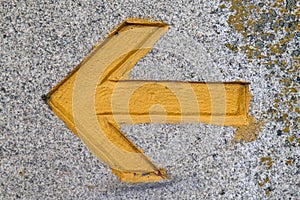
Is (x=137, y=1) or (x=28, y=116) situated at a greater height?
(x=137, y=1)

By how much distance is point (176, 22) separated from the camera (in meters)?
1.58

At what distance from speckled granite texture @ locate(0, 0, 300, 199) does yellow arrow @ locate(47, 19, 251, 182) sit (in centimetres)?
3

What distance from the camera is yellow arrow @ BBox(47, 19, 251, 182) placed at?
1.57m

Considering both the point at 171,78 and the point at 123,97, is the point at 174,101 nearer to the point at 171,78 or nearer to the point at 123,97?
the point at 171,78

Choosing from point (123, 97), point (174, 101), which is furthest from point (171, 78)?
point (123, 97)

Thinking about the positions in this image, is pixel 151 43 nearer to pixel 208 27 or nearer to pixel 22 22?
pixel 208 27

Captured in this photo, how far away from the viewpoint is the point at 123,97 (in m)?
1.57

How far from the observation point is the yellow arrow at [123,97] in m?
1.57

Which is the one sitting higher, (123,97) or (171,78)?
(171,78)

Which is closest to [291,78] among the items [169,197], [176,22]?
[176,22]

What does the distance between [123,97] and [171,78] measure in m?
0.21

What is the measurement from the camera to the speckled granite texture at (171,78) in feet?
5.13

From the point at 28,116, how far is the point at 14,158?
0.19 metres

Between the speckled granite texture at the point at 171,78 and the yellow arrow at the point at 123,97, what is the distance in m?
0.03
